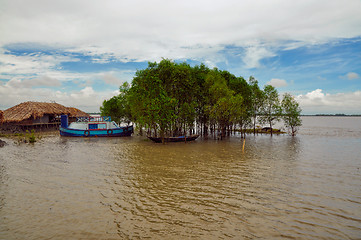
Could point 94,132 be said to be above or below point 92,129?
below

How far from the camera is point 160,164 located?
54.6ft

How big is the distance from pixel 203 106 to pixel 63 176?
89.2 feet

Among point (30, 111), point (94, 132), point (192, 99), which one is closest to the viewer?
point (192, 99)

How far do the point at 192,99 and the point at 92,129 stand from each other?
1889 cm

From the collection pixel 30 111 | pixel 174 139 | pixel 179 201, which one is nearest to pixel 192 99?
→ pixel 174 139

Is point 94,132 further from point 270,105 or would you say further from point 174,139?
point 270,105

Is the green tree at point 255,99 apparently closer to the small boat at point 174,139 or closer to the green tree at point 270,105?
the green tree at point 270,105

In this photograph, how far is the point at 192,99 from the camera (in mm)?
34875

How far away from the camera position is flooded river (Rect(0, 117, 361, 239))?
7052mm

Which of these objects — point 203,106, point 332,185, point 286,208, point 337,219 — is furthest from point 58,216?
point 203,106

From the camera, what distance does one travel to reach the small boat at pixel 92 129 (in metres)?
37.3

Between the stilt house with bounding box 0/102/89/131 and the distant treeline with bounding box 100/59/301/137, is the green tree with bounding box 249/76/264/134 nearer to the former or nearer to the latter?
the distant treeline with bounding box 100/59/301/137

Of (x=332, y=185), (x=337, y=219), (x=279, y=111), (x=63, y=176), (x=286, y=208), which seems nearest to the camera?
(x=337, y=219)

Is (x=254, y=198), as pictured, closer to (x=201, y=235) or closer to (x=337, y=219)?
(x=337, y=219)
